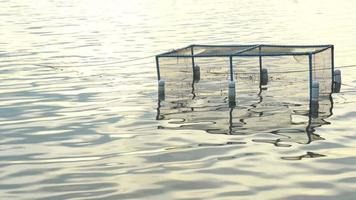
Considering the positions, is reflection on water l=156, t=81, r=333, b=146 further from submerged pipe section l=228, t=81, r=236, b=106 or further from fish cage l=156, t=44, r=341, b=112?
fish cage l=156, t=44, r=341, b=112

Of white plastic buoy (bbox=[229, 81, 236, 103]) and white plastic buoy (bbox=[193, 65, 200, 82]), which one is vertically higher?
white plastic buoy (bbox=[193, 65, 200, 82])

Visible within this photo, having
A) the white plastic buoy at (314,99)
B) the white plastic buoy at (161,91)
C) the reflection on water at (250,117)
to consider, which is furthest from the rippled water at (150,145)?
the white plastic buoy at (314,99)

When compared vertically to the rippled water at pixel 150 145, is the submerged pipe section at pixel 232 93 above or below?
above

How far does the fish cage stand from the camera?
69.3 ft

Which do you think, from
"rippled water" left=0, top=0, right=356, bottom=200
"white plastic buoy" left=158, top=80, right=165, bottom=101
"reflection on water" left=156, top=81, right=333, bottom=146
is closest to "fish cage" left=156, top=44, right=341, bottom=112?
"white plastic buoy" left=158, top=80, right=165, bottom=101

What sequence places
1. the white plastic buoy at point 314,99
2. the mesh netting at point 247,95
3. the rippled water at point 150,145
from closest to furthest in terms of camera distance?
the rippled water at point 150,145
the mesh netting at point 247,95
the white plastic buoy at point 314,99

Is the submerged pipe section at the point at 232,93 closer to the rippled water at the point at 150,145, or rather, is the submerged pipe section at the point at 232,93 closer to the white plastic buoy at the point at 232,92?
the white plastic buoy at the point at 232,92

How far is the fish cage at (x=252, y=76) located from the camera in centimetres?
2112

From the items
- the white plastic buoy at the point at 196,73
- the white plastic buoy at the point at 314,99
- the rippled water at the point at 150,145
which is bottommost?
the rippled water at the point at 150,145

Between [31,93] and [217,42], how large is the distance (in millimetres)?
20823

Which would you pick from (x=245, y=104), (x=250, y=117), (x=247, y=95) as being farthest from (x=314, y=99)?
(x=247, y=95)

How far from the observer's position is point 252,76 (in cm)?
2711

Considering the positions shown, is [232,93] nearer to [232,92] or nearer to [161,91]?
[232,92]

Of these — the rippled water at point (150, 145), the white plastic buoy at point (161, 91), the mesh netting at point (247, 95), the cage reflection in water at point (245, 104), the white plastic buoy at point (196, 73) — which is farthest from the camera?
the white plastic buoy at point (196, 73)
